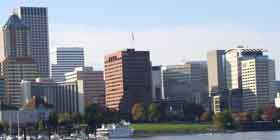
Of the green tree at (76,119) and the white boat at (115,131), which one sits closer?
the white boat at (115,131)

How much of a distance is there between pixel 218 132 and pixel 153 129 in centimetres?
1517

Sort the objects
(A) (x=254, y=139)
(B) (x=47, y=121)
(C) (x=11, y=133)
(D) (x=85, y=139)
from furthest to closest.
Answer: (B) (x=47, y=121), (C) (x=11, y=133), (D) (x=85, y=139), (A) (x=254, y=139)

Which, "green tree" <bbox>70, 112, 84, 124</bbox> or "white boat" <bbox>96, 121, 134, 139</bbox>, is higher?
"green tree" <bbox>70, 112, 84, 124</bbox>

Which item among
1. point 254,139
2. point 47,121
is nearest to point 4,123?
point 47,121

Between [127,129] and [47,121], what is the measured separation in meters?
18.8

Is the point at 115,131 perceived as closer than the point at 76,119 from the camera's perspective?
Yes

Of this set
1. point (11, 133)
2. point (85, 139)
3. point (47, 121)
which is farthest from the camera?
point (47, 121)

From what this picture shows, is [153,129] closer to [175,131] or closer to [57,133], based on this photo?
[175,131]

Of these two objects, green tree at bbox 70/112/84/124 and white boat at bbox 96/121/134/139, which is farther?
green tree at bbox 70/112/84/124

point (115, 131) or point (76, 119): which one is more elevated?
point (76, 119)

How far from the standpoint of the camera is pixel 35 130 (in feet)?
606

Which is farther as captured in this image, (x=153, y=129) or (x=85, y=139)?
(x=153, y=129)

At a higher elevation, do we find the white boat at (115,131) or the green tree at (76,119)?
the green tree at (76,119)

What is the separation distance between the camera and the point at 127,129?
185 m
